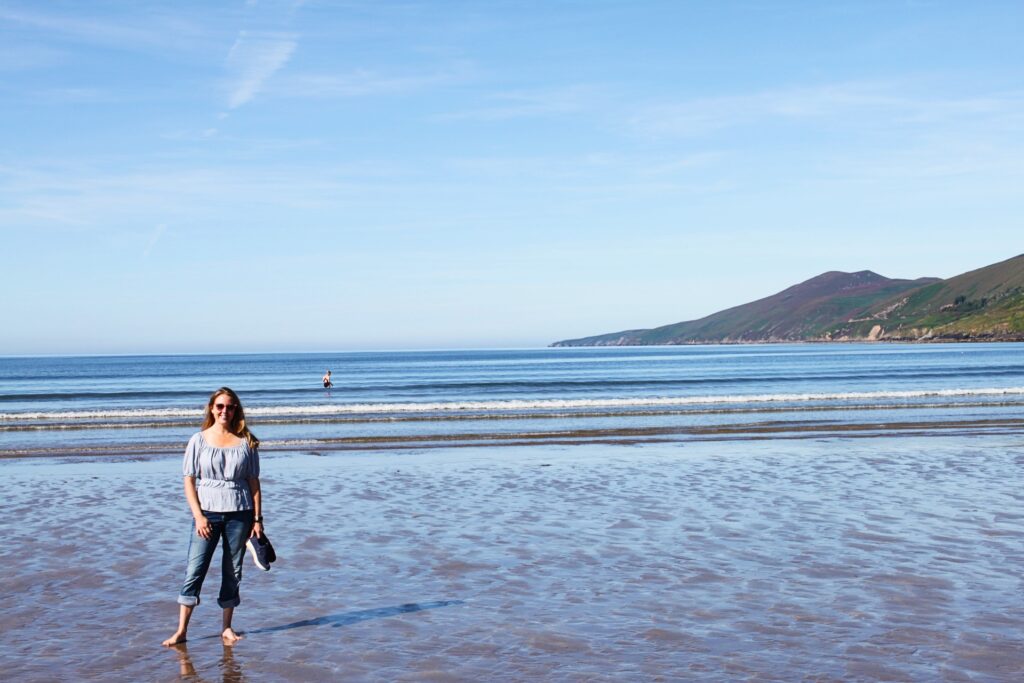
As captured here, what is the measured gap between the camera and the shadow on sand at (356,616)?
8.62 m

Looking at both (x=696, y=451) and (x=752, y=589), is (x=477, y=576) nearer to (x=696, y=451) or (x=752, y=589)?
(x=752, y=589)

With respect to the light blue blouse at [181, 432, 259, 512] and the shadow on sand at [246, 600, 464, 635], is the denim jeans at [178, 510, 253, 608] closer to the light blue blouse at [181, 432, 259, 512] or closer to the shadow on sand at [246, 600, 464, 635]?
the light blue blouse at [181, 432, 259, 512]

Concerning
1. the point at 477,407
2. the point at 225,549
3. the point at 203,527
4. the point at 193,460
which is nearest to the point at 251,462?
the point at 193,460

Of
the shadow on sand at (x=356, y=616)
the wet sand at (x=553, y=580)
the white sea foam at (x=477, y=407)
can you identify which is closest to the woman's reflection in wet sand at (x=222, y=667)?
the wet sand at (x=553, y=580)

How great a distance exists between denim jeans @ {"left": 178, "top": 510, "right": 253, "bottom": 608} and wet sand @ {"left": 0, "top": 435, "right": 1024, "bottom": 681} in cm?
45

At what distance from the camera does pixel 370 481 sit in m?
18.5

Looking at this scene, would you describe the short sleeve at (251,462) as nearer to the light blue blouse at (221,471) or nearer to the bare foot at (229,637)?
the light blue blouse at (221,471)

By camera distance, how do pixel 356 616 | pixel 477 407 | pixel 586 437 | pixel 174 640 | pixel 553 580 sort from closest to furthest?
pixel 174 640 < pixel 356 616 < pixel 553 580 < pixel 586 437 < pixel 477 407

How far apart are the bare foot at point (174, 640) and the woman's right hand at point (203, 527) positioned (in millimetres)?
824

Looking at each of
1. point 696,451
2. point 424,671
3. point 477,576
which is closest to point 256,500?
point 424,671

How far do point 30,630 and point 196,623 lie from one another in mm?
1379

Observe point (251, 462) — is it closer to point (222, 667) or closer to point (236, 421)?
point (236, 421)

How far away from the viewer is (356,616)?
29.3 ft

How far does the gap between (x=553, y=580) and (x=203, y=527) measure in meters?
3.69
